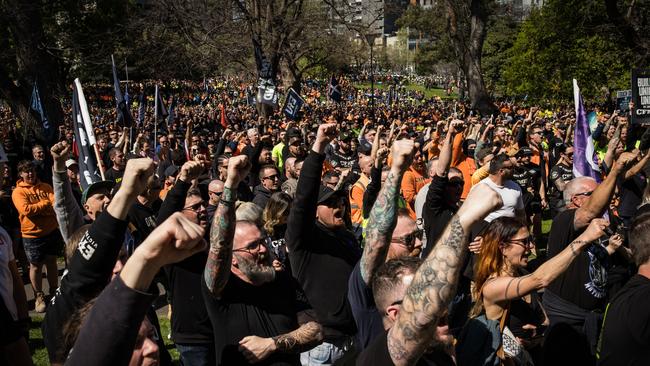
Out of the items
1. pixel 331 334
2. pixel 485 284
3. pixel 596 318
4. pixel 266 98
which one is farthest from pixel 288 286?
pixel 266 98

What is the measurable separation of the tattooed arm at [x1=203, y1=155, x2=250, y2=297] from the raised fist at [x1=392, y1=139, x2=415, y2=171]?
0.94 metres

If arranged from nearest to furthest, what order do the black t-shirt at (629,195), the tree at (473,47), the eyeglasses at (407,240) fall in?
the eyeglasses at (407,240)
the black t-shirt at (629,195)
the tree at (473,47)

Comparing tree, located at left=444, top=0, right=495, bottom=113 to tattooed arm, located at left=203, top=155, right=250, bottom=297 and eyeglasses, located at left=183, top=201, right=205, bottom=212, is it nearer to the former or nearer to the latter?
eyeglasses, located at left=183, top=201, right=205, bottom=212

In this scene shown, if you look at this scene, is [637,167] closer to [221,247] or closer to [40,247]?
[221,247]

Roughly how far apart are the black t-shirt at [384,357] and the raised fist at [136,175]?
1071mm

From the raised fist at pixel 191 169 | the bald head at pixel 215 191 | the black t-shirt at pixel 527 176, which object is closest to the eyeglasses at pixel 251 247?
the raised fist at pixel 191 169

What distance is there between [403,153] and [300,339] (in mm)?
1213

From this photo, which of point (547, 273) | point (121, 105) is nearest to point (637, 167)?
point (547, 273)

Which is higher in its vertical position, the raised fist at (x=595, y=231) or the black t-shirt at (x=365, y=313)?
the raised fist at (x=595, y=231)

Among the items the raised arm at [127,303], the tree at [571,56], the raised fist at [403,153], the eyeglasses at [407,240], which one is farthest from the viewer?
the tree at [571,56]

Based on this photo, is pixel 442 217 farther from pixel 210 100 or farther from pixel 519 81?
pixel 210 100

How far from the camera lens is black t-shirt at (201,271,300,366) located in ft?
11.4

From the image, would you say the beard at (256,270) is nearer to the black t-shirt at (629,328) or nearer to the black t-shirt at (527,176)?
the black t-shirt at (629,328)

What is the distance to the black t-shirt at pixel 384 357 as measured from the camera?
2.32 metres
